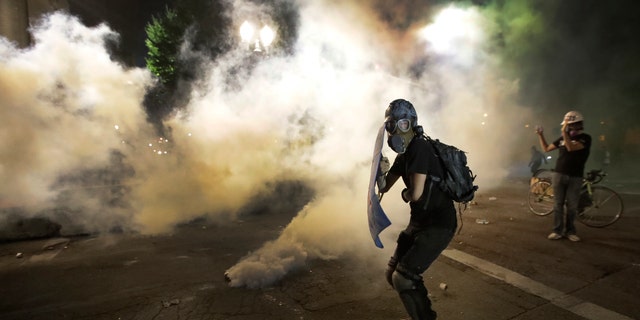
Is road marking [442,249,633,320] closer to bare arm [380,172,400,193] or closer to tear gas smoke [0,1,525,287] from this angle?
tear gas smoke [0,1,525,287]

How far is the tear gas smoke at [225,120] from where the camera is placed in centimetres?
770

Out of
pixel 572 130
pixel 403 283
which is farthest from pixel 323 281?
pixel 572 130

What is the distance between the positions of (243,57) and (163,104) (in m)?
12.5

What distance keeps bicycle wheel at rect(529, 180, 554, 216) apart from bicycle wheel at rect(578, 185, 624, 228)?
69 cm

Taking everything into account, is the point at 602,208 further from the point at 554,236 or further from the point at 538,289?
the point at 538,289

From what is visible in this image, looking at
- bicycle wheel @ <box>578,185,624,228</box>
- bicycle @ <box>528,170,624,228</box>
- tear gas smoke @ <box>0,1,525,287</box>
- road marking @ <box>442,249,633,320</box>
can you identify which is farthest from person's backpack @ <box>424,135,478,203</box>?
bicycle wheel @ <box>578,185,624,228</box>

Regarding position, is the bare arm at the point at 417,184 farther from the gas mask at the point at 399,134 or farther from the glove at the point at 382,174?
the glove at the point at 382,174

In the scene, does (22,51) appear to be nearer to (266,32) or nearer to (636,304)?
(266,32)

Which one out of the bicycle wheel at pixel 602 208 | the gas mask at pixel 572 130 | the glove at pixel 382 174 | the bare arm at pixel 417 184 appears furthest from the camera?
the bicycle wheel at pixel 602 208

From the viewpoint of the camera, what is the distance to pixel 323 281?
407 centimetres

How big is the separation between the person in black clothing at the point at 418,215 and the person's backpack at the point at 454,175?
0.06 meters

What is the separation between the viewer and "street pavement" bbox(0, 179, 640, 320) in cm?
338

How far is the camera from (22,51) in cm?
852

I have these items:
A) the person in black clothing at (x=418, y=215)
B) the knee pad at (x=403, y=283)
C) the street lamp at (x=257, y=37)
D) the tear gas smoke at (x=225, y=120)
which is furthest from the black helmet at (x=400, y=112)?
the street lamp at (x=257, y=37)
